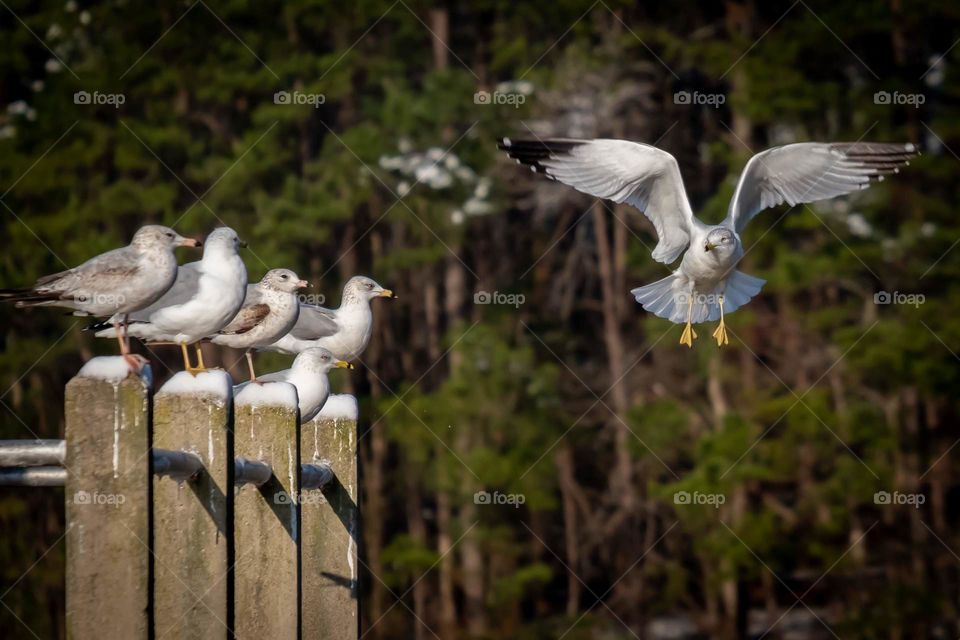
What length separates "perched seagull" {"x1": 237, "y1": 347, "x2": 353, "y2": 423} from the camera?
182 inches

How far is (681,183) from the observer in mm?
7566

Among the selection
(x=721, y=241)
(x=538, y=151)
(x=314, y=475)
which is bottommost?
(x=314, y=475)

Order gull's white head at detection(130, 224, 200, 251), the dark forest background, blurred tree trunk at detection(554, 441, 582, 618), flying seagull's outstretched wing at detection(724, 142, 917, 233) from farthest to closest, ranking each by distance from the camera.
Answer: blurred tree trunk at detection(554, 441, 582, 618) < the dark forest background < flying seagull's outstretched wing at detection(724, 142, 917, 233) < gull's white head at detection(130, 224, 200, 251)

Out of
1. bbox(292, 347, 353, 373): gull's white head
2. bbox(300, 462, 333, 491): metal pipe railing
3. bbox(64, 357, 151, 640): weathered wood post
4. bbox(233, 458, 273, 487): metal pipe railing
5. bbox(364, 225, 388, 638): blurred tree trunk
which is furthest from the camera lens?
bbox(364, 225, 388, 638): blurred tree trunk

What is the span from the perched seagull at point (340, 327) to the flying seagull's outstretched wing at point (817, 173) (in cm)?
240

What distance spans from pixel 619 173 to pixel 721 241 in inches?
31.8

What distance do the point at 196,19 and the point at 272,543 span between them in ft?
43.6

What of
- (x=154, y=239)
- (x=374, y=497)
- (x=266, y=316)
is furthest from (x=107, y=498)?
(x=374, y=497)

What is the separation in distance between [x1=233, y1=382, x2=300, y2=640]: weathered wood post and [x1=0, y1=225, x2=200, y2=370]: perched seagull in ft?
1.85

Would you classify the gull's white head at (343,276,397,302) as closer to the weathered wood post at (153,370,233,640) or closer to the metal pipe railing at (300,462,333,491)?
the metal pipe railing at (300,462,333,491)

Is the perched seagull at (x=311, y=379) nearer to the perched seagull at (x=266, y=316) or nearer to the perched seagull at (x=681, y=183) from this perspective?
the perched seagull at (x=266, y=316)

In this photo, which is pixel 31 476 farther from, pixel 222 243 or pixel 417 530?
pixel 417 530

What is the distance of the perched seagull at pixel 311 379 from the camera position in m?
4.61

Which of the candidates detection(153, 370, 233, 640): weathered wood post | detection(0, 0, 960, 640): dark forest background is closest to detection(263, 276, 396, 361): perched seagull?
detection(153, 370, 233, 640): weathered wood post
